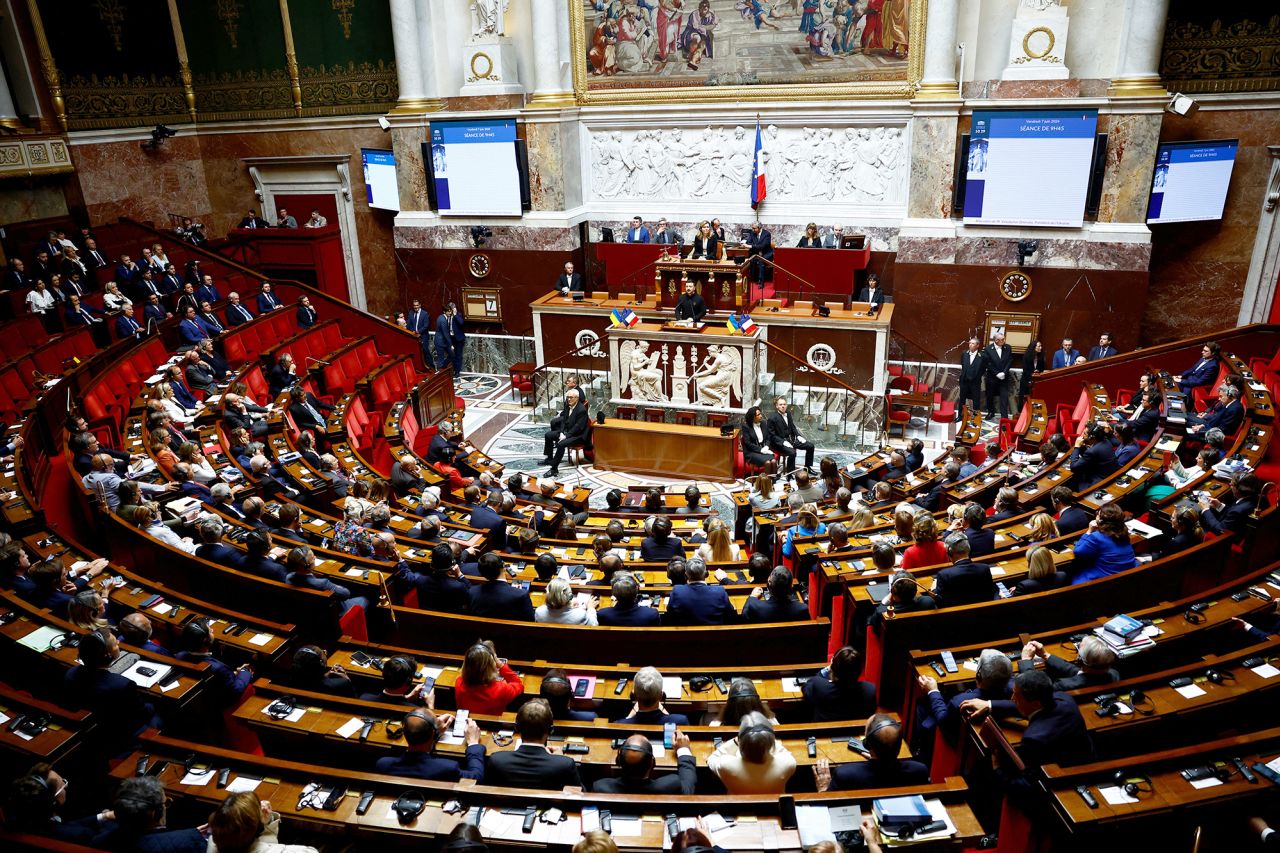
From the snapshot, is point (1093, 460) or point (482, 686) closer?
point (482, 686)

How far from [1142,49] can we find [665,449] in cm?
990

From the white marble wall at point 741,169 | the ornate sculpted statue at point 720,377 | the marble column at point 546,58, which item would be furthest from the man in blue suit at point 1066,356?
the marble column at point 546,58

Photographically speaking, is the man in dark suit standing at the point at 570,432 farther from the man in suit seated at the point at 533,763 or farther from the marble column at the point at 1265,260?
the marble column at the point at 1265,260

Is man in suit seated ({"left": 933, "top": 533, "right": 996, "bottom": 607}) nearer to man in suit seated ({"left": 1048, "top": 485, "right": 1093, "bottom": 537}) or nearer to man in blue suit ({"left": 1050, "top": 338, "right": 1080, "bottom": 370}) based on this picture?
man in suit seated ({"left": 1048, "top": 485, "right": 1093, "bottom": 537})

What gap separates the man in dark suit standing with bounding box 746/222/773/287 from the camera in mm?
15195

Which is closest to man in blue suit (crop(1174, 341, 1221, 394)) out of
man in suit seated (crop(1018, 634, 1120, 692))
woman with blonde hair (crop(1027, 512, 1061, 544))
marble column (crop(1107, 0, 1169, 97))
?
marble column (crop(1107, 0, 1169, 97))

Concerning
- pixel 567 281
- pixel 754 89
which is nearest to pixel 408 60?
pixel 567 281

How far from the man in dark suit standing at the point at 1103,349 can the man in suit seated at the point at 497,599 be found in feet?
35.3

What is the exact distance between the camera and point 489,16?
16.7 metres

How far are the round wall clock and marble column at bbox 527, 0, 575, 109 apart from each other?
901cm

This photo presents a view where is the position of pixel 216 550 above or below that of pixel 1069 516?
above

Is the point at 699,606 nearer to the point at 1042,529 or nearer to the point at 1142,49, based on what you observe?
the point at 1042,529

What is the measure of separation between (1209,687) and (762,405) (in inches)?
390

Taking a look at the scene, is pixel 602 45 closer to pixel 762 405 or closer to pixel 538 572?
pixel 762 405
